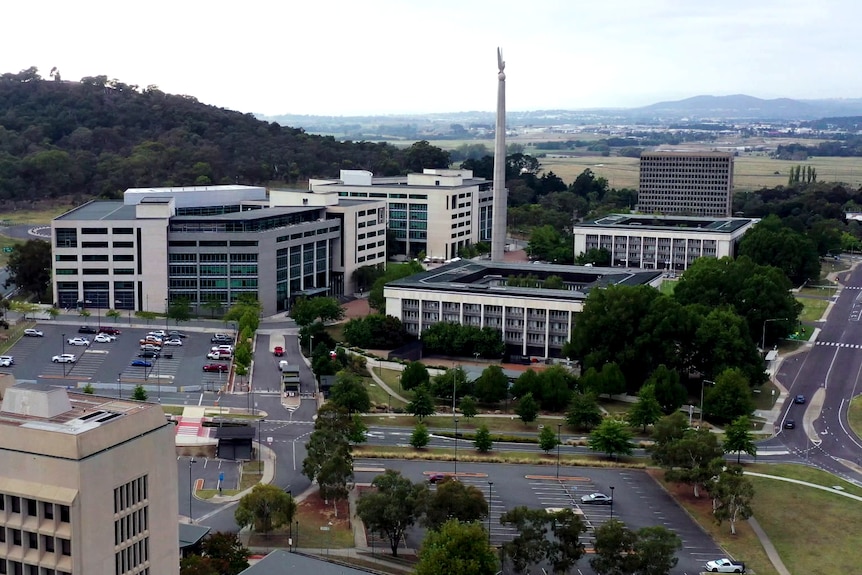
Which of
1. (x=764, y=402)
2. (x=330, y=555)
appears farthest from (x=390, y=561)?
(x=764, y=402)

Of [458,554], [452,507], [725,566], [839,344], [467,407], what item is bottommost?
[725,566]

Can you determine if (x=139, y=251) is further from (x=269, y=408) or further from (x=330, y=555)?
(x=330, y=555)

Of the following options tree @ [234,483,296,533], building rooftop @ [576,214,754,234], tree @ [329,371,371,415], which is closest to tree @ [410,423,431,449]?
tree @ [329,371,371,415]

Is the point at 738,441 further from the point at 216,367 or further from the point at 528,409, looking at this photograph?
the point at 216,367

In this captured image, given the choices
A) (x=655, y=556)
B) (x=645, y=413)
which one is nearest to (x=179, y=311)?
(x=645, y=413)

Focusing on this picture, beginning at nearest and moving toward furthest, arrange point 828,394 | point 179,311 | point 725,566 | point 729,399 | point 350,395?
point 725,566
point 350,395
point 729,399
point 828,394
point 179,311

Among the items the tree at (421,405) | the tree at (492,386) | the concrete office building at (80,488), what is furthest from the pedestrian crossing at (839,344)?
the concrete office building at (80,488)
